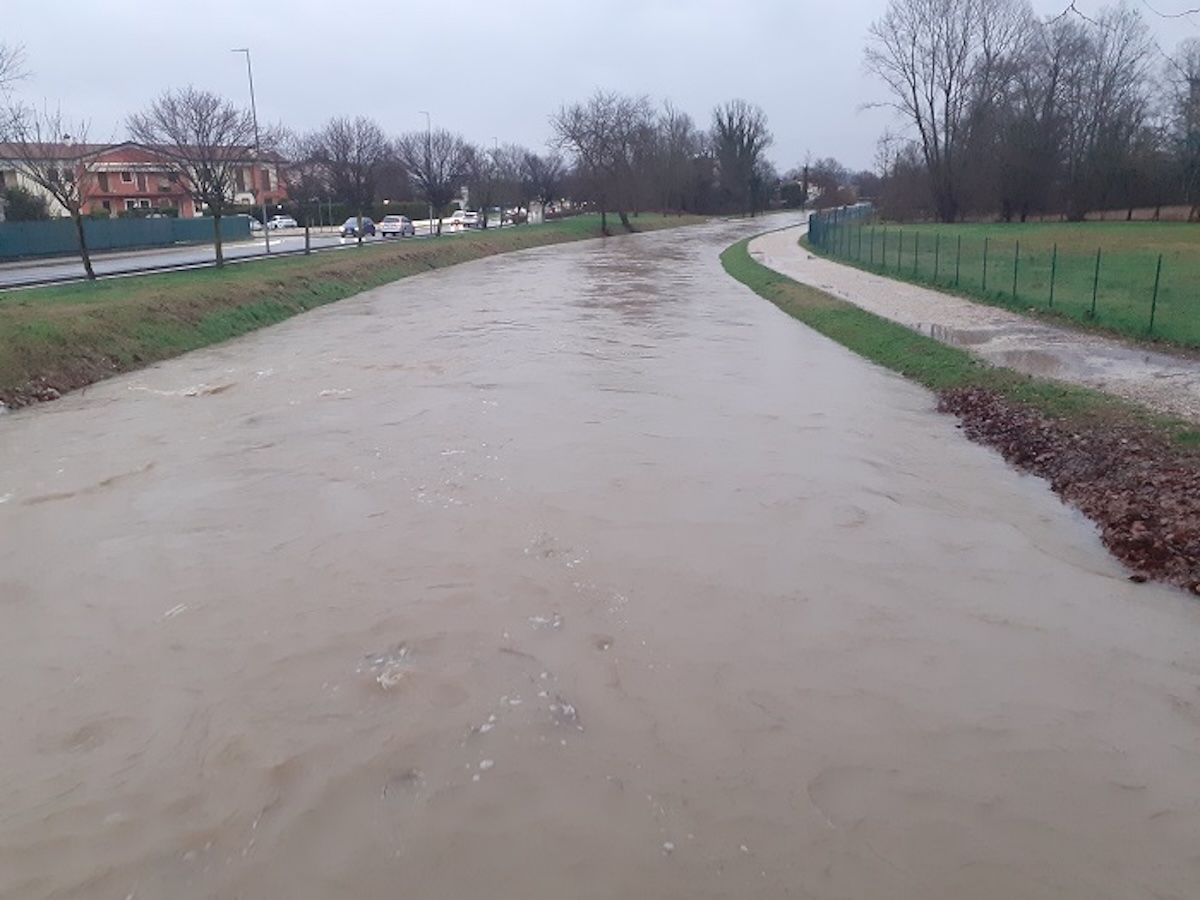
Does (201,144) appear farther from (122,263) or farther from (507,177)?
(507,177)

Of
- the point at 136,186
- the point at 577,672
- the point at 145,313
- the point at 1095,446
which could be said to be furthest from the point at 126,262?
the point at 136,186

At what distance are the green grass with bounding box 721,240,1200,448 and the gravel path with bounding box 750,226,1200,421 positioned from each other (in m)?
0.46

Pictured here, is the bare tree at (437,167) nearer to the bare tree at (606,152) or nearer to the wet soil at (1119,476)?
the bare tree at (606,152)

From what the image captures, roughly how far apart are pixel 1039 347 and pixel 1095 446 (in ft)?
24.8

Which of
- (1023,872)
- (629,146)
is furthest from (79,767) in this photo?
(629,146)

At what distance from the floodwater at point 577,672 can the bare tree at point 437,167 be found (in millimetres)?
49002

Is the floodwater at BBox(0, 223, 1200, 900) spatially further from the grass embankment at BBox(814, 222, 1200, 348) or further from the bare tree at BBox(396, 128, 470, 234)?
the bare tree at BBox(396, 128, 470, 234)

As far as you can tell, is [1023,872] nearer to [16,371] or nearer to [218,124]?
A: [16,371]

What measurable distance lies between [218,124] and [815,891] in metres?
33.2

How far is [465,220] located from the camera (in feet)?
262

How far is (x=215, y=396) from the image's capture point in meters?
16.3

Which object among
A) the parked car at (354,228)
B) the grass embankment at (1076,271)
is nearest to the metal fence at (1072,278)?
the grass embankment at (1076,271)

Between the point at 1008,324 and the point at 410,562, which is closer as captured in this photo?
the point at 410,562

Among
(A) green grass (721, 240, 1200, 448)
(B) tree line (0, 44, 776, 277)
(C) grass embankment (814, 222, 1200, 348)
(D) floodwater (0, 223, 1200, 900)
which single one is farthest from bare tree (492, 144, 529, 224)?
(D) floodwater (0, 223, 1200, 900)
